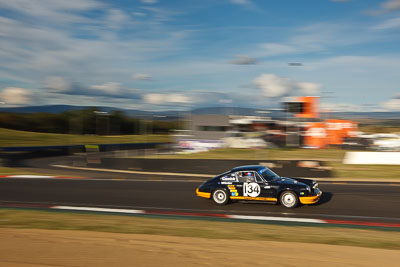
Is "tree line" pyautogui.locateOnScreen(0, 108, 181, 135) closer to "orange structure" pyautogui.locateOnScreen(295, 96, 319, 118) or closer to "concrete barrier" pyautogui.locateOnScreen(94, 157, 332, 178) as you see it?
"orange structure" pyautogui.locateOnScreen(295, 96, 319, 118)

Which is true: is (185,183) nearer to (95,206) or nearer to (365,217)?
(95,206)

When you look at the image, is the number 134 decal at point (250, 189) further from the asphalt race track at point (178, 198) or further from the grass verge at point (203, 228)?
the grass verge at point (203, 228)

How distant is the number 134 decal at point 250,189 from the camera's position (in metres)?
10.3

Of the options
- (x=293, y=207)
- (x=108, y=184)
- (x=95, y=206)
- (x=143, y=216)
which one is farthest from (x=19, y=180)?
(x=293, y=207)

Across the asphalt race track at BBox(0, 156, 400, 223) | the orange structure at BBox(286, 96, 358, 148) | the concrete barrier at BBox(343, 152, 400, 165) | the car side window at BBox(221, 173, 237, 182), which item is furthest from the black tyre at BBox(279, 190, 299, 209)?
the orange structure at BBox(286, 96, 358, 148)

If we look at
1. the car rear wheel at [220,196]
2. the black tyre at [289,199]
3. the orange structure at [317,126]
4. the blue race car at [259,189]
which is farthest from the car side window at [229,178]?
the orange structure at [317,126]

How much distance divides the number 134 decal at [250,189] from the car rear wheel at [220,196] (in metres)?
0.56

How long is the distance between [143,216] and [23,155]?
879 inches

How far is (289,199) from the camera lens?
32.7 ft

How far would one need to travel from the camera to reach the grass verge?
260 inches

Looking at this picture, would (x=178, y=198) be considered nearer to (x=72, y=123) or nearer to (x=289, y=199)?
(x=289, y=199)

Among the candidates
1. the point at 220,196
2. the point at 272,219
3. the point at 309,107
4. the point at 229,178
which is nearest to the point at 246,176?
the point at 229,178

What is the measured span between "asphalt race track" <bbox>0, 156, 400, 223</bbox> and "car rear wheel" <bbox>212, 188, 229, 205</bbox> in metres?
0.19

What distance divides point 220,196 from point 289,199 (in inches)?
76.1
